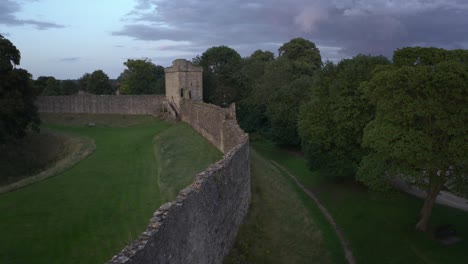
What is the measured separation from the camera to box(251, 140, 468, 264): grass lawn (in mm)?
17047

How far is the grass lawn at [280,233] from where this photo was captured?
13578mm

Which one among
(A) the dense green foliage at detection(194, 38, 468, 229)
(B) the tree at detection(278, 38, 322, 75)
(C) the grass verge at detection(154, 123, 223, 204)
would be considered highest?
(B) the tree at detection(278, 38, 322, 75)

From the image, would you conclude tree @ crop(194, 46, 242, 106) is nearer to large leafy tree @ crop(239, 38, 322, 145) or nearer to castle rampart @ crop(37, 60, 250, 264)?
large leafy tree @ crop(239, 38, 322, 145)

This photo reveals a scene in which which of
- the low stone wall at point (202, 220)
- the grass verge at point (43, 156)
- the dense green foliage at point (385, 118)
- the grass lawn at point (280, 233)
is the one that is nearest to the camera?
the low stone wall at point (202, 220)

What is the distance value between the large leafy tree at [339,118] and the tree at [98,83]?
5620cm

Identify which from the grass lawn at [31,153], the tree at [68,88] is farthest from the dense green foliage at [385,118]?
the tree at [68,88]

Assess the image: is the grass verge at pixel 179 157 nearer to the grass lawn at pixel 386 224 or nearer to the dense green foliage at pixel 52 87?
the grass lawn at pixel 386 224

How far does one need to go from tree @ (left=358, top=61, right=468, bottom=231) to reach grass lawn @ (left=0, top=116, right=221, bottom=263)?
8.67 m

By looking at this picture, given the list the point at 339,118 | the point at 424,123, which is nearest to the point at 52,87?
the point at 339,118

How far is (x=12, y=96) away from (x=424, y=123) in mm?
23038

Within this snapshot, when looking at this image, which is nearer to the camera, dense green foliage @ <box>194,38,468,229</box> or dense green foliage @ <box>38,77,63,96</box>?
dense green foliage @ <box>194,38,468,229</box>

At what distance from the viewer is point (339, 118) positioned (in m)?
24.8

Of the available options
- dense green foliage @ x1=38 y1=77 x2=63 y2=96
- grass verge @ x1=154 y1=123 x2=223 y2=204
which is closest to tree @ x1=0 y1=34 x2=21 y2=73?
grass verge @ x1=154 y1=123 x2=223 y2=204

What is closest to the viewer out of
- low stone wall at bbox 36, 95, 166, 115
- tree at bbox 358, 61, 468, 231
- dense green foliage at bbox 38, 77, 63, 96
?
tree at bbox 358, 61, 468, 231
